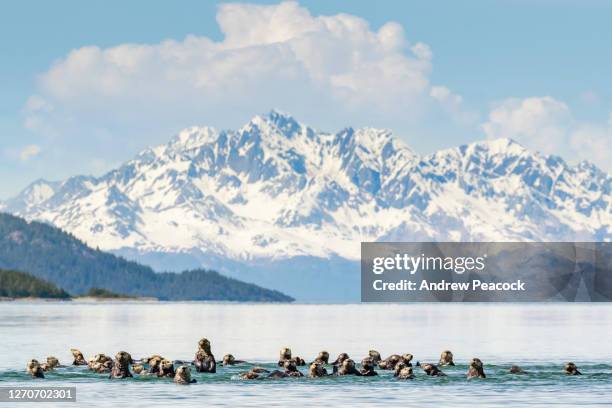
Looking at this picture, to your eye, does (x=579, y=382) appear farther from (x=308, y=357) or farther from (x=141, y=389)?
(x=308, y=357)

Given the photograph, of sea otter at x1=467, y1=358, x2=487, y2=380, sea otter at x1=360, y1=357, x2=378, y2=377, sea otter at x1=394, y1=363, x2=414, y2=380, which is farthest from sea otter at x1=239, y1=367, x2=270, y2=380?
sea otter at x1=467, y1=358, x2=487, y2=380

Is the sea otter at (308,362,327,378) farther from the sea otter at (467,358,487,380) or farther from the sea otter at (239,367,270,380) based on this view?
the sea otter at (467,358,487,380)

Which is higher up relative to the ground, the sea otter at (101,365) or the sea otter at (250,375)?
the sea otter at (101,365)

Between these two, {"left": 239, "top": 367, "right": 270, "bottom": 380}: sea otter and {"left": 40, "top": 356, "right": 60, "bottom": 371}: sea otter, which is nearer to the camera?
{"left": 239, "top": 367, "right": 270, "bottom": 380}: sea otter

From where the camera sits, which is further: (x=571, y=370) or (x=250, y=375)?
(x=571, y=370)

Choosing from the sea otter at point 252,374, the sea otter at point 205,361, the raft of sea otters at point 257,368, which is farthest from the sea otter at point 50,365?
the sea otter at point 252,374

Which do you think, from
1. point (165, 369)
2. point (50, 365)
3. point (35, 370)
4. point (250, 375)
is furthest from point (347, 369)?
point (50, 365)

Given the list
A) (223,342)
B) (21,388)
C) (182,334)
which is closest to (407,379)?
(21,388)

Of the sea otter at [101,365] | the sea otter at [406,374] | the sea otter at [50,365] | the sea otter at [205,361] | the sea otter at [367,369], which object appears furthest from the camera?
the sea otter at [50,365]

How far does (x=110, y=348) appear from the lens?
13762cm

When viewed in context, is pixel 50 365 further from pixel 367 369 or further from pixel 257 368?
pixel 367 369

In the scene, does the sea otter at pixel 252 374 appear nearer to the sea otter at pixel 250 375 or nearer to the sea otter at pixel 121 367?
the sea otter at pixel 250 375

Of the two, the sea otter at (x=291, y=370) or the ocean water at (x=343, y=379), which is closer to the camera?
the ocean water at (x=343, y=379)

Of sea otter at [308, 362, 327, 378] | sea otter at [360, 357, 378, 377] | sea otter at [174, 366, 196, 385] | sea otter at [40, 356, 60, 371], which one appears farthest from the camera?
sea otter at [40, 356, 60, 371]
